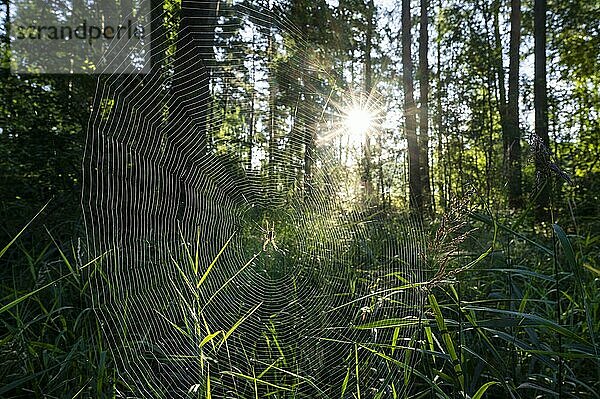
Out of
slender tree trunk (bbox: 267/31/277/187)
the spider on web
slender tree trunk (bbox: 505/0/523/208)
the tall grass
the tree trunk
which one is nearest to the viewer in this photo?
the tall grass

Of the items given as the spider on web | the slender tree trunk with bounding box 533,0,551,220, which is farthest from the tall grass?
the slender tree trunk with bounding box 533,0,551,220

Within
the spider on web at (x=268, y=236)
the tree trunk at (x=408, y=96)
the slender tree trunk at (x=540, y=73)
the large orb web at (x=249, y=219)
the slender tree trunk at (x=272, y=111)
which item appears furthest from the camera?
the tree trunk at (x=408, y=96)

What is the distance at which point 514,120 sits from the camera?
27.4 feet

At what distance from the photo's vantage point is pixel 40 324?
2082 mm

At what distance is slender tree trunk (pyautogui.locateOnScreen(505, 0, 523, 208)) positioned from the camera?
6.21 metres

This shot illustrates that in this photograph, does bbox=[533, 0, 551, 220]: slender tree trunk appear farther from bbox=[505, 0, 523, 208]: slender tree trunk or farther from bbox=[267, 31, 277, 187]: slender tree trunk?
bbox=[267, 31, 277, 187]: slender tree trunk

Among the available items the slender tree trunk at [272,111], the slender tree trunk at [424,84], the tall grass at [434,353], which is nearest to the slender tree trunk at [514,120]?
the slender tree trunk at [424,84]

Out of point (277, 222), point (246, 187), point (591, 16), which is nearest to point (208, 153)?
point (246, 187)

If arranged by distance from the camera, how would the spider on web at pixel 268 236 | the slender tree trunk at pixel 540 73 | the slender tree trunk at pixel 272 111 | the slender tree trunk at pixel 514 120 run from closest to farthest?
the slender tree trunk at pixel 272 111 → the spider on web at pixel 268 236 → the slender tree trunk at pixel 514 120 → the slender tree trunk at pixel 540 73

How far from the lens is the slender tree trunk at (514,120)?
6.21 meters

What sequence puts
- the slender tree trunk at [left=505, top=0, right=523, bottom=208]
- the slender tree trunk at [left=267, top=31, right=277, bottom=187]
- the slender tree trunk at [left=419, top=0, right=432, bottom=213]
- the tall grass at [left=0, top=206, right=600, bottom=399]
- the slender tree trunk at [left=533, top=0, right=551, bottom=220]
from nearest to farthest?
the tall grass at [left=0, top=206, right=600, bottom=399]
the slender tree trunk at [left=267, top=31, right=277, bottom=187]
the slender tree trunk at [left=505, top=0, right=523, bottom=208]
the slender tree trunk at [left=533, top=0, right=551, bottom=220]
the slender tree trunk at [left=419, top=0, right=432, bottom=213]

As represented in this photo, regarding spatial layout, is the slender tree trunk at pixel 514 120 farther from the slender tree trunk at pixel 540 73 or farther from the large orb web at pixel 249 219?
the large orb web at pixel 249 219

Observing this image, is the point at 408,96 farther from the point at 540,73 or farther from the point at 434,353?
the point at 434,353

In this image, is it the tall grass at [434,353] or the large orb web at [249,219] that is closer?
the tall grass at [434,353]
